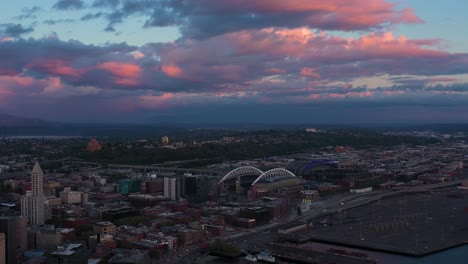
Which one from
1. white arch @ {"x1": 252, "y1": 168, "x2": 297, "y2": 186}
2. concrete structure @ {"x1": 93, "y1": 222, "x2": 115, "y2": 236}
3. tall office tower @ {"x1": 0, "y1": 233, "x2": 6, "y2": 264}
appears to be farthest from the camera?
white arch @ {"x1": 252, "y1": 168, "x2": 297, "y2": 186}

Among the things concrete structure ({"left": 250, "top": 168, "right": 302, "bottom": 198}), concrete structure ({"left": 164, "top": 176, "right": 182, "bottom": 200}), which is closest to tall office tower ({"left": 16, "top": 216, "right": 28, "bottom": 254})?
concrete structure ({"left": 164, "top": 176, "right": 182, "bottom": 200})

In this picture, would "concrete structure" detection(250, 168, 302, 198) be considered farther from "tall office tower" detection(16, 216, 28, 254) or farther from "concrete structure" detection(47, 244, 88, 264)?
"concrete structure" detection(47, 244, 88, 264)

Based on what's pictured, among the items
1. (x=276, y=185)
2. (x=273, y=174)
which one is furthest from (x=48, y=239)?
(x=273, y=174)

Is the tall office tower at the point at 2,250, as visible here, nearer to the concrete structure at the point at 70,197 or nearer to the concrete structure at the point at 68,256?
the concrete structure at the point at 68,256

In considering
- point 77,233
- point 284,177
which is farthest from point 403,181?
point 77,233

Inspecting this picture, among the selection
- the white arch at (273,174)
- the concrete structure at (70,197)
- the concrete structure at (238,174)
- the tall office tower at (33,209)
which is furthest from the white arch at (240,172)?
the tall office tower at (33,209)

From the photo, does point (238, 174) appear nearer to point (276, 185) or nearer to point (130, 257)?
point (276, 185)
